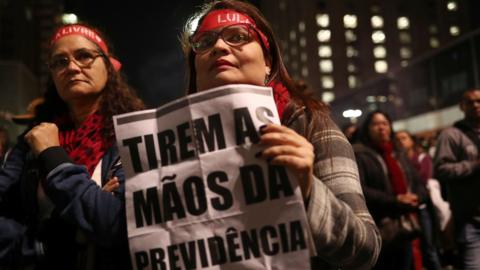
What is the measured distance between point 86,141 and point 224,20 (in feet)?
2.43

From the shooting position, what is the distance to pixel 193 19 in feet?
7.17

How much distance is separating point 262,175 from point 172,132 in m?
0.29

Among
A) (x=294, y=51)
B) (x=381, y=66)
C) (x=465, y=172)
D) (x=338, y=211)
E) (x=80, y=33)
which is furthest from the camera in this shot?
(x=294, y=51)

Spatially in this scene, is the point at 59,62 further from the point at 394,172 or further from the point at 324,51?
the point at 324,51

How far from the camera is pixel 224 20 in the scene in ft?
6.07

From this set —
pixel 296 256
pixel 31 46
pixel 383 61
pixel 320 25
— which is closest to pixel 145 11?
pixel 296 256

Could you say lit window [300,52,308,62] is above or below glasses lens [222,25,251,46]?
above

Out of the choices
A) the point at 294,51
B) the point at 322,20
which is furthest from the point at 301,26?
the point at 322,20

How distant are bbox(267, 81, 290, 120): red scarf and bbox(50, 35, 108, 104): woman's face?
78 cm

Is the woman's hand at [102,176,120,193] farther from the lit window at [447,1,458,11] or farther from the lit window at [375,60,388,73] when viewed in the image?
the lit window at [375,60,388,73]

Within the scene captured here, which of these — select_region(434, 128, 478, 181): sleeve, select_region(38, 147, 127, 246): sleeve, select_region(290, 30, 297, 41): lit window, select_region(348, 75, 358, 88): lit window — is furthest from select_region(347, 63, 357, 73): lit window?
select_region(38, 147, 127, 246): sleeve

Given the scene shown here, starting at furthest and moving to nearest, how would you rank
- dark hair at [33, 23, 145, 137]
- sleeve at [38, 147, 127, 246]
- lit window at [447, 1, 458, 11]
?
lit window at [447, 1, 458, 11] < dark hair at [33, 23, 145, 137] < sleeve at [38, 147, 127, 246]

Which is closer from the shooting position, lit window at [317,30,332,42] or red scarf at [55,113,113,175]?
red scarf at [55,113,113,175]

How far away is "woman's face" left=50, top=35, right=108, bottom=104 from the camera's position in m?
2.16
